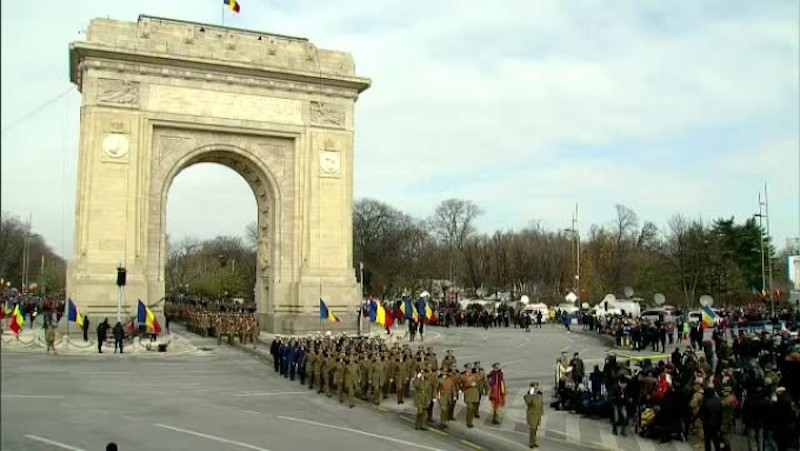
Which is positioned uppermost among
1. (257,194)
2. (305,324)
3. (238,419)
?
(257,194)

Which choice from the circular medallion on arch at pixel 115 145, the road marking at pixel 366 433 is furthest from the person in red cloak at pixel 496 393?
the circular medallion on arch at pixel 115 145

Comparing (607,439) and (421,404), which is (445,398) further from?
(607,439)

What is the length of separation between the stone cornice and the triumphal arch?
0.06m

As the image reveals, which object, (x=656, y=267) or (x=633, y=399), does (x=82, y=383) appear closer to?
(x=633, y=399)

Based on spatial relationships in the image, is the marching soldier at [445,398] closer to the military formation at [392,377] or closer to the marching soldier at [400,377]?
the military formation at [392,377]

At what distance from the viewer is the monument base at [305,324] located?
40219 mm

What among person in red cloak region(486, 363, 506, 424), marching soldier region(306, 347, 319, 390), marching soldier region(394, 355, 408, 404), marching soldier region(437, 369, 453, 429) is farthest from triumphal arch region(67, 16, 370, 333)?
marching soldier region(437, 369, 453, 429)

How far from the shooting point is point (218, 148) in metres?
40.8

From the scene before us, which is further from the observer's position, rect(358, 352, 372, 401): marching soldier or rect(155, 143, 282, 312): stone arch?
rect(155, 143, 282, 312): stone arch

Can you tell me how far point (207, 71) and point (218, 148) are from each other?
13.0ft

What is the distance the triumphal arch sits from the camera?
37.7m

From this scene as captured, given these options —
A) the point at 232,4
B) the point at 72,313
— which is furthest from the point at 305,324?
the point at 232,4

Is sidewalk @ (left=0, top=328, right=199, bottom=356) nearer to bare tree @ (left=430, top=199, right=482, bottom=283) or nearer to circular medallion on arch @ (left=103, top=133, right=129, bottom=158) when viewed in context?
circular medallion on arch @ (left=103, top=133, right=129, bottom=158)

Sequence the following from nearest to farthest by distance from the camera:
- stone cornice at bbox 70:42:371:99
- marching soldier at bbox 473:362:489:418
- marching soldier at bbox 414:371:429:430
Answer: marching soldier at bbox 414:371:429:430, marching soldier at bbox 473:362:489:418, stone cornice at bbox 70:42:371:99
